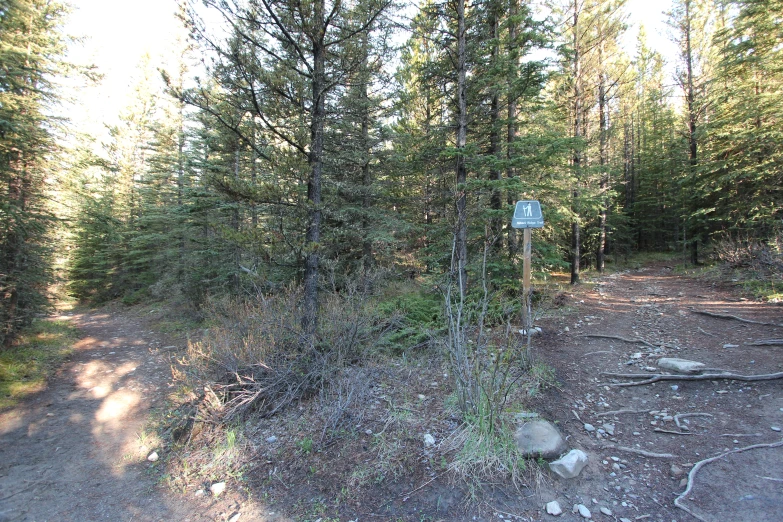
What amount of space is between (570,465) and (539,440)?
0.35 meters

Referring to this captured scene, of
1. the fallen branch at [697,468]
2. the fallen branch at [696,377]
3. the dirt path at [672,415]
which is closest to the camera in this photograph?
the fallen branch at [697,468]

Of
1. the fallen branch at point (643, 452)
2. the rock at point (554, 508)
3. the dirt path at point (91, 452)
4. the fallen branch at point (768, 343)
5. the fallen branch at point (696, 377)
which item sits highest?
the fallen branch at point (768, 343)

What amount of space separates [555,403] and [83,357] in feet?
40.6

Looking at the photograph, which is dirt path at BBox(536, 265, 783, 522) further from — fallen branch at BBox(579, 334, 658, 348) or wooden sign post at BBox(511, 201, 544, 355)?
wooden sign post at BBox(511, 201, 544, 355)

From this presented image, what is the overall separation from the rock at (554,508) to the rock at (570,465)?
0.31 meters

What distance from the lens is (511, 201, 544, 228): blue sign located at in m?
5.49

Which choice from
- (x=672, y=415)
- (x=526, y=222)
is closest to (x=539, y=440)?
(x=672, y=415)

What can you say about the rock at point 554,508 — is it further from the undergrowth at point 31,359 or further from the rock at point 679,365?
the undergrowth at point 31,359

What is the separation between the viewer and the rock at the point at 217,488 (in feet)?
11.6

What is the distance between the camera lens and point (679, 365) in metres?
4.76

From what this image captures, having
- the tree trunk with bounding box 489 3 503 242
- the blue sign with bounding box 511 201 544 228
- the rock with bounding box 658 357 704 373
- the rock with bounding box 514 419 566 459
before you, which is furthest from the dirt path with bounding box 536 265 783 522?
the tree trunk with bounding box 489 3 503 242

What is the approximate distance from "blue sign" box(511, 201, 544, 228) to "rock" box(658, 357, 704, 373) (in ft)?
8.90

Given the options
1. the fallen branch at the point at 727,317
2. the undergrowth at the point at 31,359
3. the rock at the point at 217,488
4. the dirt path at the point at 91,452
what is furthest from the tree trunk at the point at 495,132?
the undergrowth at the point at 31,359

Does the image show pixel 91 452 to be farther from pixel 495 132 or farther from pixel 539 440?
pixel 495 132
